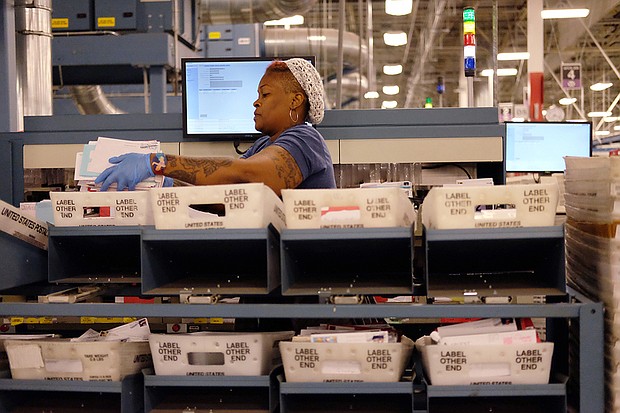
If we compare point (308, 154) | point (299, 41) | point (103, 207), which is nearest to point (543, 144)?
point (308, 154)

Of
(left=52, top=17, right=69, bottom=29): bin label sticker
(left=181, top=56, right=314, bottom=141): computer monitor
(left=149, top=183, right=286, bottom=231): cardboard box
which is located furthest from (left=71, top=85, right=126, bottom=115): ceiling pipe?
(left=149, top=183, right=286, bottom=231): cardboard box

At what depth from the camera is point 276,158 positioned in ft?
6.97

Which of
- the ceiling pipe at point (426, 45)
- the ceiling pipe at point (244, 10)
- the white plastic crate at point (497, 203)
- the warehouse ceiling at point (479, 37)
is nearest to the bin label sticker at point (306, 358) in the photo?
the white plastic crate at point (497, 203)

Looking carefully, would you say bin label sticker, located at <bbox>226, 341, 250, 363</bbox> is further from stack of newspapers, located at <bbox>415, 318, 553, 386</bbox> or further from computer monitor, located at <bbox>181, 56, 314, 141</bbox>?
computer monitor, located at <bbox>181, 56, 314, 141</bbox>

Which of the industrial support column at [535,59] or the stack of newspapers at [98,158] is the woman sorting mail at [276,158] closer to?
the stack of newspapers at [98,158]

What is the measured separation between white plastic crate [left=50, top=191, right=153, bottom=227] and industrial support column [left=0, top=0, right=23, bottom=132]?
102 inches

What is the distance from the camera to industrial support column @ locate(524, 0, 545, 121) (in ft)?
31.4

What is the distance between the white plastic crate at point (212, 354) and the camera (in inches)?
74.5

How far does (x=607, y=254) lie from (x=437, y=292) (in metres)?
0.44

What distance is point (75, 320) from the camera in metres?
2.95

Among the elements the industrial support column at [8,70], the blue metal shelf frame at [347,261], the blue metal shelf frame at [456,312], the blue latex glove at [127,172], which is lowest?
the blue metal shelf frame at [456,312]

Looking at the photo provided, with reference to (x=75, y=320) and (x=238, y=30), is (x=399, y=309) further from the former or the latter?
(x=238, y=30)

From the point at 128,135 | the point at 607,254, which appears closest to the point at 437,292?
the point at 607,254

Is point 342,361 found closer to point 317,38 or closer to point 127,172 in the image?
point 127,172
